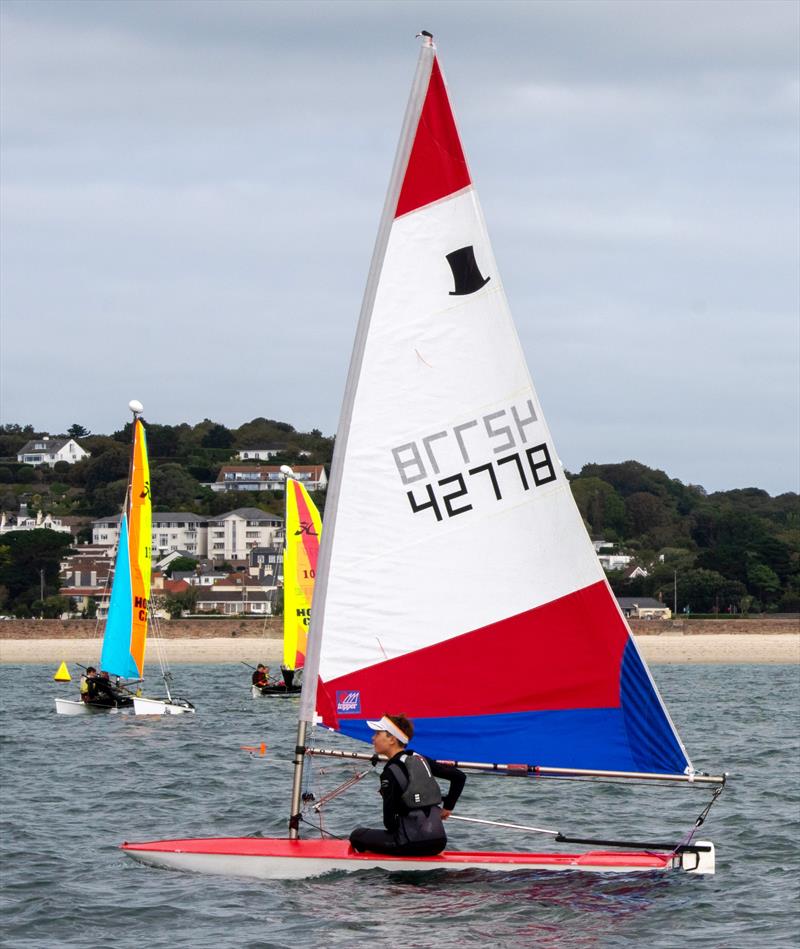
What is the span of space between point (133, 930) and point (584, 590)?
4.40m

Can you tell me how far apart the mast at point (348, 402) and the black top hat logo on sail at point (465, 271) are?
581 mm

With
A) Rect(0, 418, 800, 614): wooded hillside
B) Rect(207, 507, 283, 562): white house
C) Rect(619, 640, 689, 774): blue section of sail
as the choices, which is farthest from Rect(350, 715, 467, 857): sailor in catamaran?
Rect(207, 507, 283, 562): white house

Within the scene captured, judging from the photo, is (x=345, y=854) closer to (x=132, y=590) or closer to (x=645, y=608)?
(x=132, y=590)

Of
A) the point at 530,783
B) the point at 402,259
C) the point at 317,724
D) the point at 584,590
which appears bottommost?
the point at 530,783

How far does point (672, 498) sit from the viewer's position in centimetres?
17088

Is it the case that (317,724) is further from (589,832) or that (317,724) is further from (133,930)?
(589,832)

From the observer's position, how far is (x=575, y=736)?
488 inches

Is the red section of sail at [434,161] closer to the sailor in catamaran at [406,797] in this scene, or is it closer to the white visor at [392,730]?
the white visor at [392,730]

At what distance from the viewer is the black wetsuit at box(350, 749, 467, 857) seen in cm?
1212

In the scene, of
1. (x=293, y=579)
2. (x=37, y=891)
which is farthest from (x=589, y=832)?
(x=293, y=579)

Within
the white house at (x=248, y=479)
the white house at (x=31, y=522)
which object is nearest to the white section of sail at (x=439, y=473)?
the white house at (x=31, y=522)

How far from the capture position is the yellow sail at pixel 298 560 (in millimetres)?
41844

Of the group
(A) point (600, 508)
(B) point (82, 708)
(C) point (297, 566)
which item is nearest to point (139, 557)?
(B) point (82, 708)

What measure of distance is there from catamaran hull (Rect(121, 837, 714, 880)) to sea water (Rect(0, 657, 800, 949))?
0.09 meters
